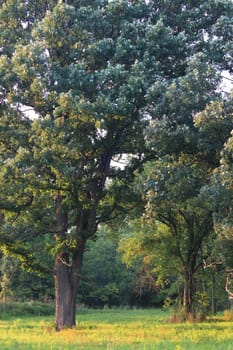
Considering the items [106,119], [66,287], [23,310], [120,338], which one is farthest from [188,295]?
[23,310]

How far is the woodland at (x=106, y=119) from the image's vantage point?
757 inches

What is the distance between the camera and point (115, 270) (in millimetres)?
80250

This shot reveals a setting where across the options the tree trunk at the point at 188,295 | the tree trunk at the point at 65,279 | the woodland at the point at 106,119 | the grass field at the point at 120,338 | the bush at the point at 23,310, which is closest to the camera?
the grass field at the point at 120,338

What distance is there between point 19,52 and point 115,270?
62132 mm

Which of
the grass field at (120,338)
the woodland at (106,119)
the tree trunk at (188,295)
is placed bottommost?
the grass field at (120,338)

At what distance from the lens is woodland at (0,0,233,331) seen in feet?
63.1

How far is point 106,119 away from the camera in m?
20.8

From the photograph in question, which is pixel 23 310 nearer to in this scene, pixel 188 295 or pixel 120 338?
pixel 188 295

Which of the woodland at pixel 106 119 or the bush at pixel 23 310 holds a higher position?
the woodland at pixel 106 119

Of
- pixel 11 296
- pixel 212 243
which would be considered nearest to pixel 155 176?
pixel 212 243

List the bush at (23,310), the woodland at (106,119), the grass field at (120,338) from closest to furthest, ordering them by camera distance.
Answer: the grass field at (120,338), the woodland at (106,119), the bush at (23,310)

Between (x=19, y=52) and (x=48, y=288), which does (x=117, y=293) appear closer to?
(x=48, y=288)

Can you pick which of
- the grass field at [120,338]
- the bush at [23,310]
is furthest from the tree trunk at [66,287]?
the bush at [23,310]

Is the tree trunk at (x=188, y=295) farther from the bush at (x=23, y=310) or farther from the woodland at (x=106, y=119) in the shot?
the bush at (x=23, y=310)
